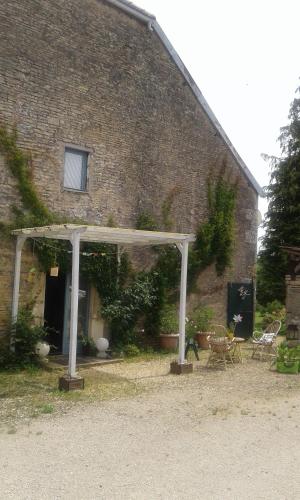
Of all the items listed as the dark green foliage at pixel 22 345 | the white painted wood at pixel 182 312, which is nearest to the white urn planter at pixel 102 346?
the dark green foliage at pixel 22 345

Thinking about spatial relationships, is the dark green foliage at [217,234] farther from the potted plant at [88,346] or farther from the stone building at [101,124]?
the potted plant at [88,346]

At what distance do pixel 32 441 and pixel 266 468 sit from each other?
8.48ft

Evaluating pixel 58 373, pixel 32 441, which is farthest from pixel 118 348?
pixel 32 441

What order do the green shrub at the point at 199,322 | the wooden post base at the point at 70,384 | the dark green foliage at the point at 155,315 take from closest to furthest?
the wooden post base at the point at 70,384 < the dark green foliage at the point at 155,315 < the green shrub at the point at 199,322

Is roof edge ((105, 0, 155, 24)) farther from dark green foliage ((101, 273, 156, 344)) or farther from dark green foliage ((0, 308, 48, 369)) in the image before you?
dark green foliage ((0, 308, 48, 369))

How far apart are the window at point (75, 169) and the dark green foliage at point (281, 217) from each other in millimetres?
13746

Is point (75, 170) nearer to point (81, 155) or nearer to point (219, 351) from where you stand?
point (81, 155)

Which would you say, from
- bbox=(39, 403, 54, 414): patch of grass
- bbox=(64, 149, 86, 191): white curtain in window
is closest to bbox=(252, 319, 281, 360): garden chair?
bbox=(64, 149, 86, 191): white curtain in window

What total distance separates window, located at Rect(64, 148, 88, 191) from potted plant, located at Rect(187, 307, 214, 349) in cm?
498

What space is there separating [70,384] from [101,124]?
22.8 feet

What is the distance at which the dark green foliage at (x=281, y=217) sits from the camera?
79.9 ft

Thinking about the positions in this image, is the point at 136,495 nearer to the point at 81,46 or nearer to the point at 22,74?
the point at 22,74

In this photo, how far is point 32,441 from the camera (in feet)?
19.5

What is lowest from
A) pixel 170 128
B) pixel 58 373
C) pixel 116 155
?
pixel 58 373
